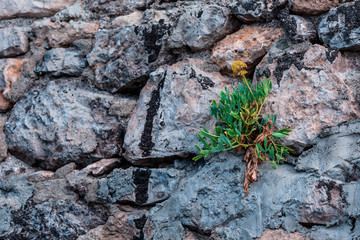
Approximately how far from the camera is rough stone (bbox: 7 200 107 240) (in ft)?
7.07

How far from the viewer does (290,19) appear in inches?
76.8

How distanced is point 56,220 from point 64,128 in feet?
1.69

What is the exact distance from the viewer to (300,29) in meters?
1.92

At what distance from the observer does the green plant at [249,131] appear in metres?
1.78

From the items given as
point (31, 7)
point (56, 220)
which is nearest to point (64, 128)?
point (56, 220)

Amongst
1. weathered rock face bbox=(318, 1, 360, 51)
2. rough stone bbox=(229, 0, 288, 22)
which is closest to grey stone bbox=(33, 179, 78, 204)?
rough stone bbox=(229, 0, 288, 22)

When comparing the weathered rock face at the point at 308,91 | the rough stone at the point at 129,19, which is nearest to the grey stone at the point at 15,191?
the rough stone at the point at 129,19

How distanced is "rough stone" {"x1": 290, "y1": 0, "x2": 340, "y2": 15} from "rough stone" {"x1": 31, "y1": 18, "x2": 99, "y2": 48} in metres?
1.20

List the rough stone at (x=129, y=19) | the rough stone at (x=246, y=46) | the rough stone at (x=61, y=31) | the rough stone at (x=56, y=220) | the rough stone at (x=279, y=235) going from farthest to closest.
→ the rough stone at (x=61, y=31)
the rough stone at (x=129, y=19)
the rough stone at (x=56, y=220)
the rough stone at (x=246, y=46)
the rough stone at (x=279, y=235)

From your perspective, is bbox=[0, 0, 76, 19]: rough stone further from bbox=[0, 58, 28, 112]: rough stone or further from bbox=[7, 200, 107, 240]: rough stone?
bbox=[7, 200, 107, 240]: rough stone

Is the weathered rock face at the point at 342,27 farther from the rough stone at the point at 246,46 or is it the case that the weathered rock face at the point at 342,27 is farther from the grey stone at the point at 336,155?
the grey stone at the point at 336,155

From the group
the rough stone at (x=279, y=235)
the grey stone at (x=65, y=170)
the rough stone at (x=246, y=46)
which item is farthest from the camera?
the grey stone at (x=65, y=170)

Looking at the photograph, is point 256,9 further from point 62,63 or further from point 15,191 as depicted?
point 15,191

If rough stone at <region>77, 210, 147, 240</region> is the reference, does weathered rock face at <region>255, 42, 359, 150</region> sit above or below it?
above
